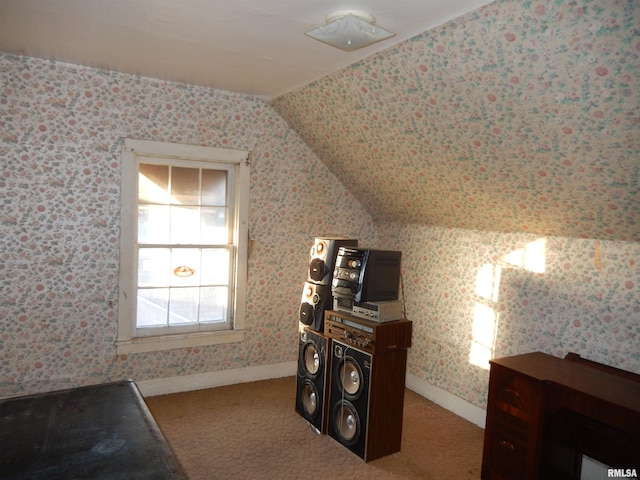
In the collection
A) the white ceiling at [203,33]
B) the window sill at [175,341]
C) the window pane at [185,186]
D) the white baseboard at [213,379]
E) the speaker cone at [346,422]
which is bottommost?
the white baseboard at [213,379]

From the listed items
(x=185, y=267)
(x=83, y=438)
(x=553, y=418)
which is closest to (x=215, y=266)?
(x=185, y=267)

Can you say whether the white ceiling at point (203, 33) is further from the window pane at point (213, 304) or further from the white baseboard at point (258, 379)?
the white baseboard at point (258, 379)

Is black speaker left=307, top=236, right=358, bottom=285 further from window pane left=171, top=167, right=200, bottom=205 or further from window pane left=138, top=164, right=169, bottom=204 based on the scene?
window pane left=138, top=164, right=169, bottom=204

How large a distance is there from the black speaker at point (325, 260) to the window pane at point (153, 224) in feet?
4.42

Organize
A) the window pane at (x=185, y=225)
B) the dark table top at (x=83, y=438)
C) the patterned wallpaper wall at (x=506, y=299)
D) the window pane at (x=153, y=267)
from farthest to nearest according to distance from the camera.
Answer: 1. the window pane at (x=185, y=225)
2. the window pane at (x=153, y=267)
3. the patterned wallpaper wall at (x=506, y=299)
4. the dark table top at (x=83, y=438)

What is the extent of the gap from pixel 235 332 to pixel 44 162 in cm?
206

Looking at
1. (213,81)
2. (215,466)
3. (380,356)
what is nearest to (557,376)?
(380,356)

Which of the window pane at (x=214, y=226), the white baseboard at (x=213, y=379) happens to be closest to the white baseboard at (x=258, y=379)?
the white baseboard at (x=213, y=379)

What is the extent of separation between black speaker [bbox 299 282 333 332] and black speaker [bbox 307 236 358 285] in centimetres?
6

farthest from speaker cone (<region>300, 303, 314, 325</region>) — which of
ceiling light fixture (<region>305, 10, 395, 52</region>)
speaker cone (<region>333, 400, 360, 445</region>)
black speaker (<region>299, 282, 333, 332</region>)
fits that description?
ceiling light fixture (<region>305, 10, 395, 52</region>)

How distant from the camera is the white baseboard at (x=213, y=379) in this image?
12.8ft

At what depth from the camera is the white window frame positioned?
3.70 m

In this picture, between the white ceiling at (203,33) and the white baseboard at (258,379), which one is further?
the white baseboard at (258,379)

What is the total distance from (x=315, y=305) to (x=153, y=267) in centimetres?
146
